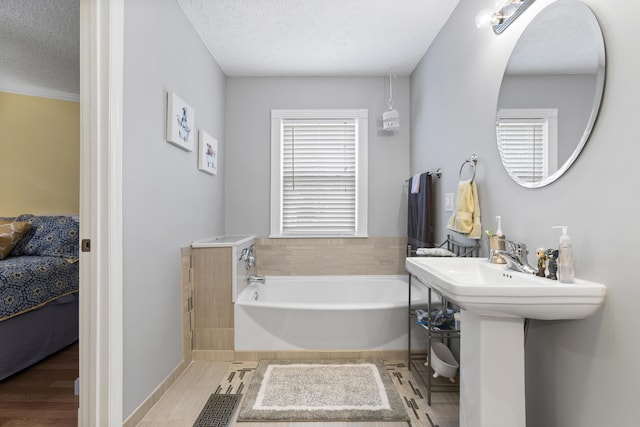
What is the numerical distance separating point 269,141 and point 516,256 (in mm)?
2494

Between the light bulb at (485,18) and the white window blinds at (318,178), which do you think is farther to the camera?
the white window blinds at (318,178)

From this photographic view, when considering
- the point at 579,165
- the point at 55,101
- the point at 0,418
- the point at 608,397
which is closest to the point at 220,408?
the point at 0,418

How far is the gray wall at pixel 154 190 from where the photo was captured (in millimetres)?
1639

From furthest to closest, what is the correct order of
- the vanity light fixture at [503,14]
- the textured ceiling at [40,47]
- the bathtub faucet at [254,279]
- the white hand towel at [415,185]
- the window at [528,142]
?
the bathtub faucet at [254,279] → the white hand towel at [415,185] → the textured ceiling at [40,47] → the vanity light fixture at [503,14] → the window at [528,142]

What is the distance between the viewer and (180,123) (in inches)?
85.4

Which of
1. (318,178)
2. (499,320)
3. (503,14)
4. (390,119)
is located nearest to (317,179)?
(318,178)

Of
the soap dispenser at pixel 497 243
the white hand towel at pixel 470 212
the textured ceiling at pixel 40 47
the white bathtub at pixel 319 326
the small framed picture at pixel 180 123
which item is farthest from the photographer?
the white bathtub at pixel 319 326

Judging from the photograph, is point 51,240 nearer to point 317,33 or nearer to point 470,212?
point 317,33

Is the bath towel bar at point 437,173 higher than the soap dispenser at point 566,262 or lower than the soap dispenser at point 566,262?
higher

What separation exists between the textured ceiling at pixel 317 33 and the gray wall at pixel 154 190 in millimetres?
287

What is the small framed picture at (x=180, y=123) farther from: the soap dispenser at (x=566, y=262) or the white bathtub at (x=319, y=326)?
the soap dispenser at (x=566, y=262)

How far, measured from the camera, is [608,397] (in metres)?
1.06

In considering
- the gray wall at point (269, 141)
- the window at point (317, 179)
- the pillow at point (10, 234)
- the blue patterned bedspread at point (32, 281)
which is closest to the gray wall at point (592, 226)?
the gray wall at point (269, 141)

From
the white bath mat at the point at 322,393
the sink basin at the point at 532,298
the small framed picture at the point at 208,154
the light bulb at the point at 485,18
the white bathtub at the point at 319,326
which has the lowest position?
the white bath mat at the point at 322,393
